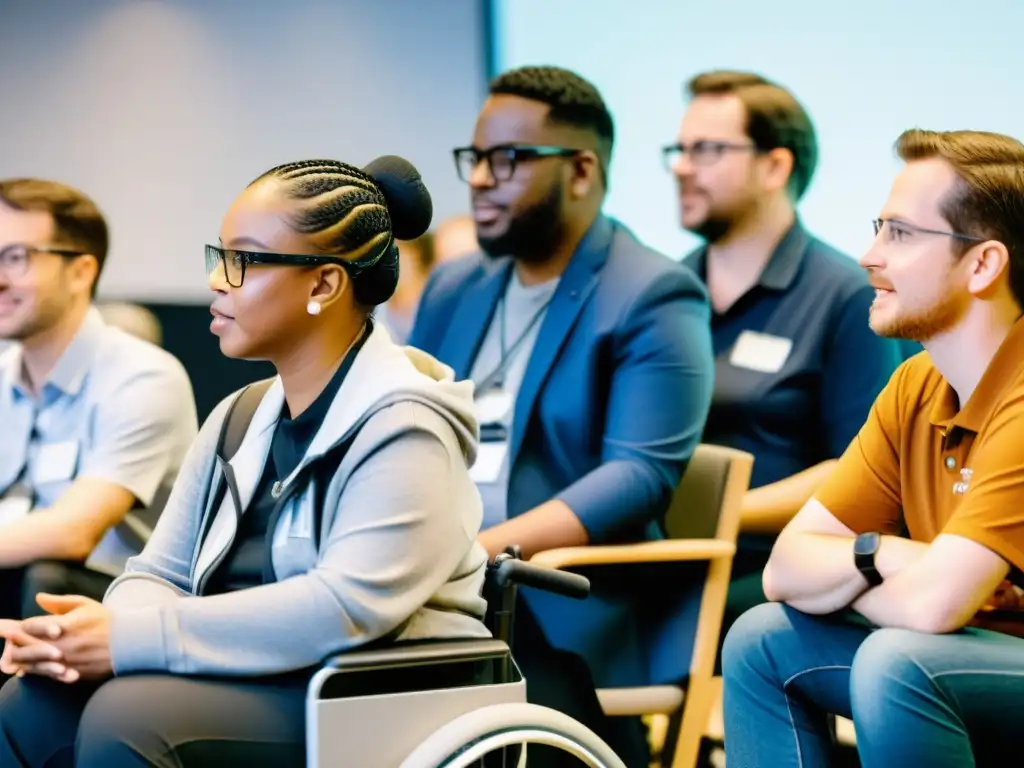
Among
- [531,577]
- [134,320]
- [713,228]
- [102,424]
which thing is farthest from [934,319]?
[134,320]

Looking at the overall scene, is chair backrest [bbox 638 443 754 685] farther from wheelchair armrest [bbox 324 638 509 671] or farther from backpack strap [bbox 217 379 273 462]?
backpack strap [bbox 217 379 273 462]

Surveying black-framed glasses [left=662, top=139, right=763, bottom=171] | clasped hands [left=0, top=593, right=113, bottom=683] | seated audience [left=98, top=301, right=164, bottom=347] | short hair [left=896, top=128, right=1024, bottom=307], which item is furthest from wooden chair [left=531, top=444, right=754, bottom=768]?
seated audience [left=98, top=301, right=164, bottom=347]

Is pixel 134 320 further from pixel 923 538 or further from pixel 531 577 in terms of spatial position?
pixel 923 538

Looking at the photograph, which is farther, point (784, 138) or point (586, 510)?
point (784, 138)

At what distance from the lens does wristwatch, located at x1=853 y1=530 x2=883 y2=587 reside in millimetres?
1924

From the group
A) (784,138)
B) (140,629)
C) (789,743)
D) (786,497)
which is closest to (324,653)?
(140,629)

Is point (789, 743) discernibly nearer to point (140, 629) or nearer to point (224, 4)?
point (140, 629)

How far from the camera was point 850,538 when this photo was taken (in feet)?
6.69

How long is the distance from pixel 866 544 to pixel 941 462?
179 mm

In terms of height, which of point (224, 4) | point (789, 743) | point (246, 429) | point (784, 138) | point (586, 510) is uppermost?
point (224, 4)

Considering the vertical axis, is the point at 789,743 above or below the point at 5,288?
below

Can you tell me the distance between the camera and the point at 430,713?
1.79 meters

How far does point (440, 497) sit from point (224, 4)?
13.3ft

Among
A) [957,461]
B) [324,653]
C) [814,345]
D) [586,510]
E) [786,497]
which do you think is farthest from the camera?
[814,345]
